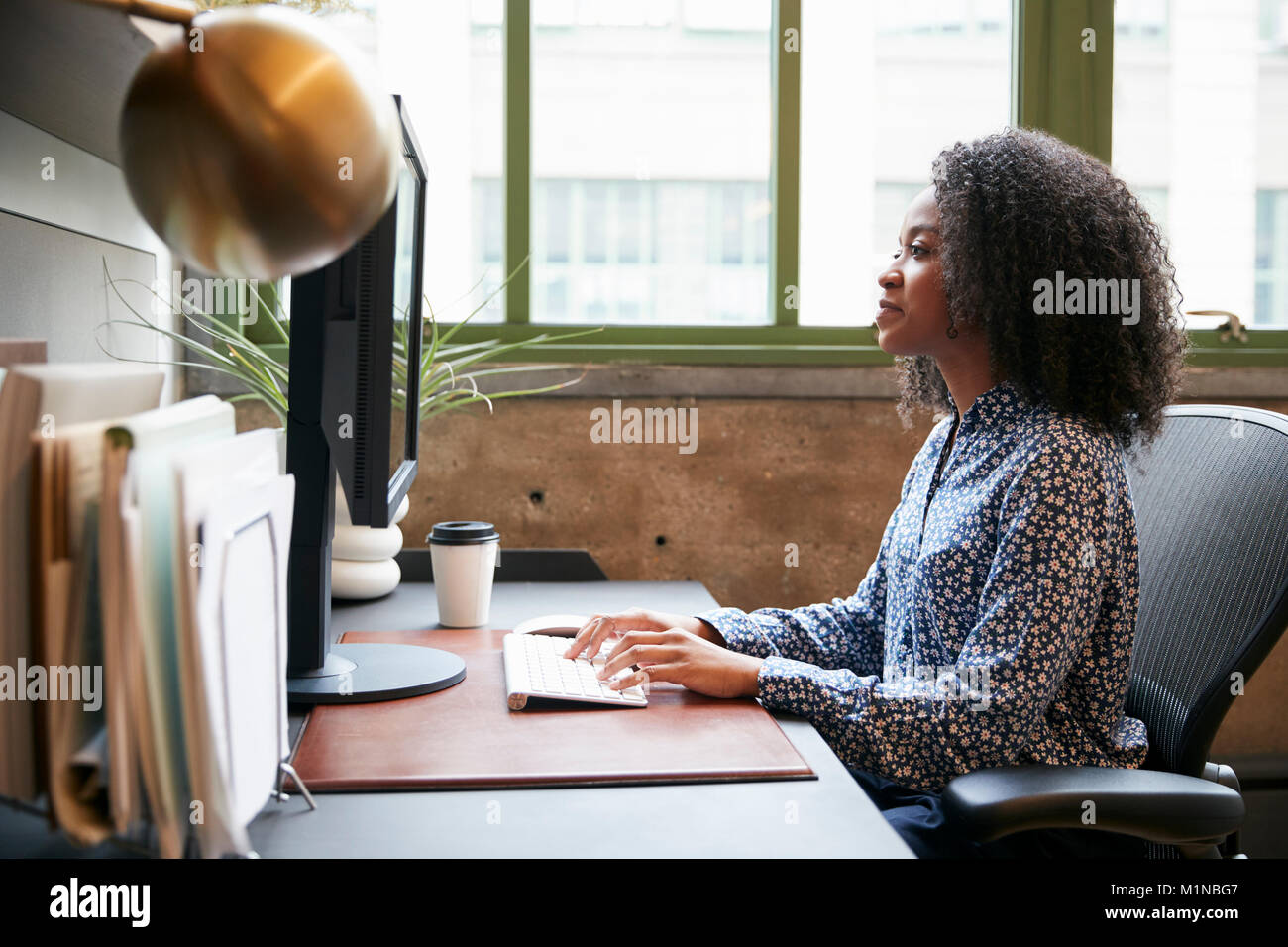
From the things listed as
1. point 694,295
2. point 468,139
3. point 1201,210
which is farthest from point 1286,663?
point 468,139

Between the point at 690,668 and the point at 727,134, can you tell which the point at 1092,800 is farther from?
the point at 727,134

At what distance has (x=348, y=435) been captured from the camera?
907 millimetres

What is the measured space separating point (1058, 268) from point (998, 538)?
→ 0.34 metres

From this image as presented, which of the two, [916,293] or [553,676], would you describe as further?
[916,293]

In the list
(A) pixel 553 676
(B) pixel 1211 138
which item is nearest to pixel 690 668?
(A) pixel 553 676

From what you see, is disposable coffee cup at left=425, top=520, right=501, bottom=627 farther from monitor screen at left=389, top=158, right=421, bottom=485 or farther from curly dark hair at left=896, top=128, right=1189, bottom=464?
curly dark hair at left=896, top=128, right=1189, bottom=464

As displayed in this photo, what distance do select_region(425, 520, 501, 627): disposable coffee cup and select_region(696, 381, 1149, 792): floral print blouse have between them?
0.34 meters

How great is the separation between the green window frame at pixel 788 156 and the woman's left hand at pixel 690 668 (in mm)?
1082

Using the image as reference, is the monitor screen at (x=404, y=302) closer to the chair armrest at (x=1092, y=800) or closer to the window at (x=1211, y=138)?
the chair armrest at (x=1092, y=800)

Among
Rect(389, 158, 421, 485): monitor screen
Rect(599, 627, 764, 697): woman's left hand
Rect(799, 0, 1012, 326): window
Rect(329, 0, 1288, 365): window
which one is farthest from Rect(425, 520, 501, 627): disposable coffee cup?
Rect(799, 0, 1012, 326): window

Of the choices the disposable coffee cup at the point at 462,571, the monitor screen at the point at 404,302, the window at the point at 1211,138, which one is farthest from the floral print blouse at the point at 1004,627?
the window at the point at 1211,138
